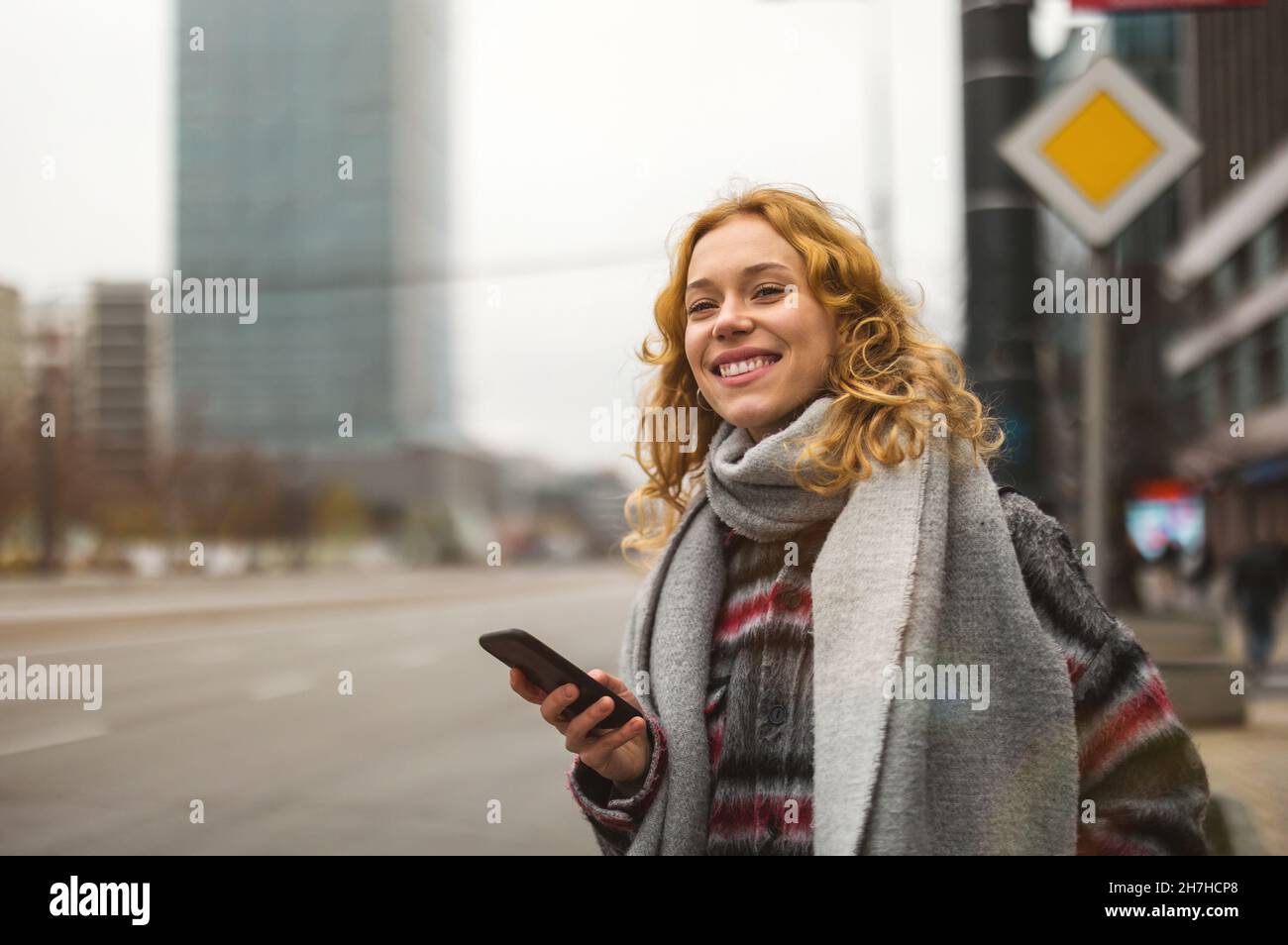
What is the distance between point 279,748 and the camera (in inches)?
303

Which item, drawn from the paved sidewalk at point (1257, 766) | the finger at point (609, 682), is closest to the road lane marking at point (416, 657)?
the paved sidewalk at point (1257, 766)

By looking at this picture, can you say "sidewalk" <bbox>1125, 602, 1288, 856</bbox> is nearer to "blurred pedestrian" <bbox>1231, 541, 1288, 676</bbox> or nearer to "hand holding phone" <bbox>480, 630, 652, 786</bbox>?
"hand holding phone" <bbox>480, 630, 652, 786</bbox>

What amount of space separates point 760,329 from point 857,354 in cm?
14

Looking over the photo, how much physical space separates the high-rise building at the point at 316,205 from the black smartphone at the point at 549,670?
6439 cm

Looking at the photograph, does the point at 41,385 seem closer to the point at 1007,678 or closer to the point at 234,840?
the point at 234,840

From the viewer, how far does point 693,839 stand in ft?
5.59

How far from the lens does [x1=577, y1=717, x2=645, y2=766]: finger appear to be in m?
1.67

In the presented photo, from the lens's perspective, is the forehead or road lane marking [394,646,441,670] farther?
road lane marking [394,646,441,670]

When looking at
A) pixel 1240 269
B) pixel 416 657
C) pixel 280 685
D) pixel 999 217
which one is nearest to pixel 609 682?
pixel 999 217

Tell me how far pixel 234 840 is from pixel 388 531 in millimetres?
81173

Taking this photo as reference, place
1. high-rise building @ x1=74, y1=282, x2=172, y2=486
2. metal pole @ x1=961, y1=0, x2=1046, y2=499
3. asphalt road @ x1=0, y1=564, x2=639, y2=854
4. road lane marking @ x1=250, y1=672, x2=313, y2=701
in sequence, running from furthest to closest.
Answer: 1. high-rise building @ x1=74, y1=282, x2=172, y2=486
2. road lane marking @ x1=250, y1=672, x2=313, y2=701
3. asphalt road @ x1=0, y1=564, x2=639, y2=854
4. metal pole @ x1=961, y1=0, x2=1046, y2=499

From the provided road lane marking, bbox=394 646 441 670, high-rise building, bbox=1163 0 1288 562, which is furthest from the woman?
high-rise building, bbox=1163 0 1288 562

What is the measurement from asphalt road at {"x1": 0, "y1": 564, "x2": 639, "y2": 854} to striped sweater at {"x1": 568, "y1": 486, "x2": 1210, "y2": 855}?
74 centimetres

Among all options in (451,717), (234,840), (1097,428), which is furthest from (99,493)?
(1097,428)
